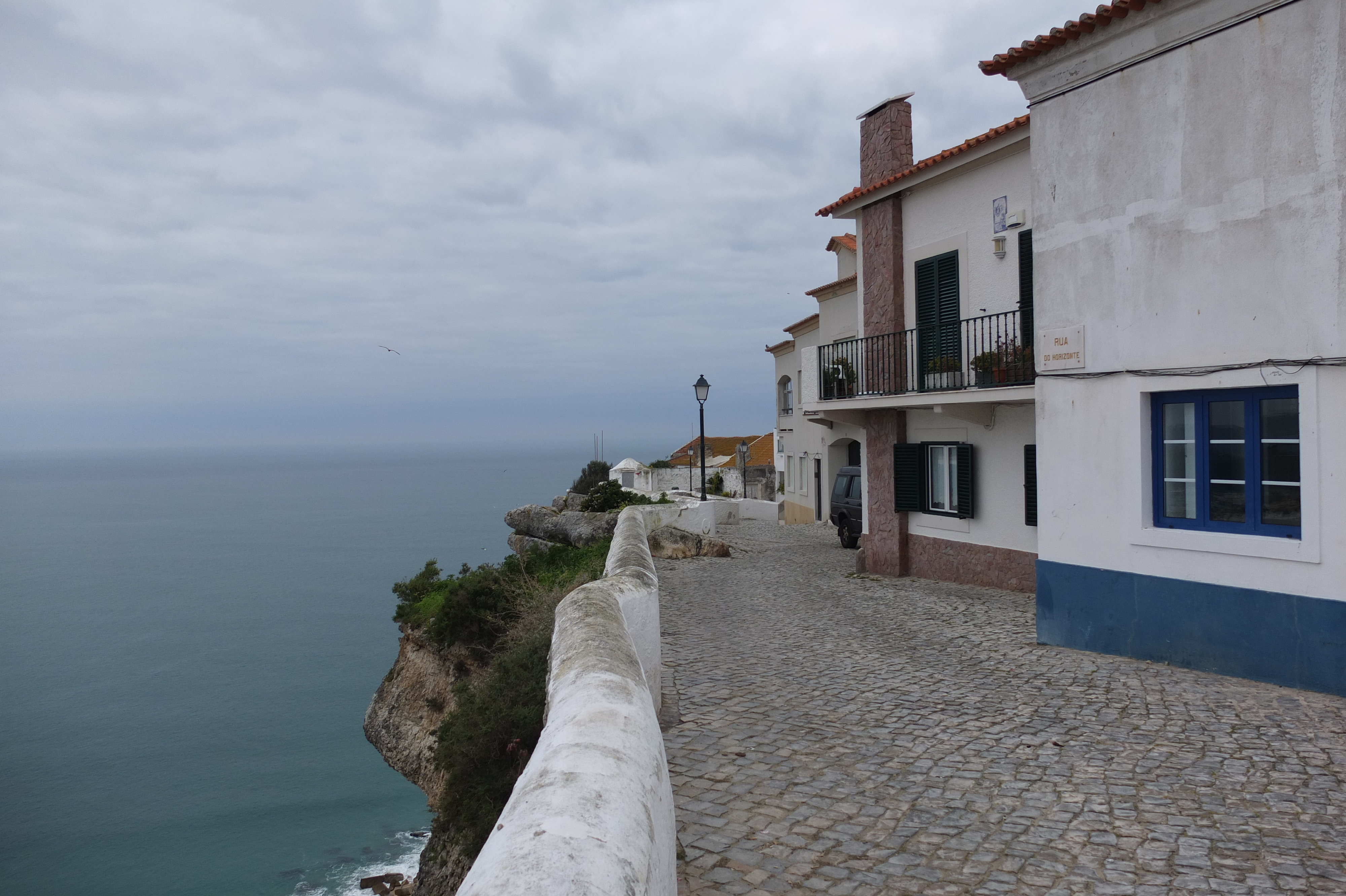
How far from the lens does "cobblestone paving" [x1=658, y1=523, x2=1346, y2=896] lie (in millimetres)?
4078

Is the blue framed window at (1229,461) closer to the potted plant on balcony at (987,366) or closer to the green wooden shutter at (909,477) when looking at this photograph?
the potted plant on balcony at (987,366)

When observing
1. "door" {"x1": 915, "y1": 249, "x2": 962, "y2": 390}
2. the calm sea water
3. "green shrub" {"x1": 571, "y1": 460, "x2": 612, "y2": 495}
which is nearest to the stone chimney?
"door" {"x1": 915, "y1": 249, "x2": 962, "y2": 390}

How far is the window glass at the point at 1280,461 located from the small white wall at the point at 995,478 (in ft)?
16.6

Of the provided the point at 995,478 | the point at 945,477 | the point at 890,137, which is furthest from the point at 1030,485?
the point at 890,137

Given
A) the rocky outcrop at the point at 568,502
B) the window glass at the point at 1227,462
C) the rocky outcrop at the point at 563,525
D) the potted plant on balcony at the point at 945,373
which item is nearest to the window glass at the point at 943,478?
the potted plant on balcony at the point at 945,373

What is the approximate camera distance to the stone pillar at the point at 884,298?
48.1 feet

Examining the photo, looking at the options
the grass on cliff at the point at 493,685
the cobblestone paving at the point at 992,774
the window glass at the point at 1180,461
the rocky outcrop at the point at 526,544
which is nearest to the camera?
the cobblestone paving at the point at 992,774

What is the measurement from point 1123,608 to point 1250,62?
4.96m

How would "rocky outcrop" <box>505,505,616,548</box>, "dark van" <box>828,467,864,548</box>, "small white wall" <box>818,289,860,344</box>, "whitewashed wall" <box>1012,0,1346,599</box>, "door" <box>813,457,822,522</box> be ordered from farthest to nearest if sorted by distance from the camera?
"door" <box>813,457,822,522</box> < "small white wall" <box>818,289,860,344</box> < "rocky outcrop" <box>505,505,616,548</box> < "dark van" <box>828,467,864,548</box> < "whitewashed wall" <box>1012,0,1346,599</box>

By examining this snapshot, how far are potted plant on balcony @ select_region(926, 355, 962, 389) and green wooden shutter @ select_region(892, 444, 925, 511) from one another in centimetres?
150

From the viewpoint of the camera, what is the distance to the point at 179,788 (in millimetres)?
31094

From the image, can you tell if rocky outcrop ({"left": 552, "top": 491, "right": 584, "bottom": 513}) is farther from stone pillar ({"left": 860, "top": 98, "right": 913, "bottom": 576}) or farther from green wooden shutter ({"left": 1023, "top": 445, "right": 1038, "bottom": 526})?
green wooden shutter ({"left": 1023, "top": 445, "right": 1038, "bottom": 526})

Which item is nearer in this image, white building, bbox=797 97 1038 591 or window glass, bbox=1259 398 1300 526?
window glass, bbox=1259 398 1300 526

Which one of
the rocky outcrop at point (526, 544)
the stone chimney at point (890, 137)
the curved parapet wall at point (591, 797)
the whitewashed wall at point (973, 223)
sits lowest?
the rocky outcrop at point (526, 544)
